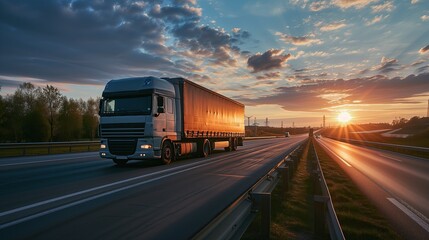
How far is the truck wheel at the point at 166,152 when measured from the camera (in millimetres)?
14955

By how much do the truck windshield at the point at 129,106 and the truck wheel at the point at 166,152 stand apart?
2.19 m

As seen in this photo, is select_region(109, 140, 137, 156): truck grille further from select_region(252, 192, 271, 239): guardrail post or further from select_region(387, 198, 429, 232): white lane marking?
select_region(252, 192, 271, 239): guardrail post

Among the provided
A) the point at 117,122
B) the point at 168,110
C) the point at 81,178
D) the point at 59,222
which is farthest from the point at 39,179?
the point at 168,110

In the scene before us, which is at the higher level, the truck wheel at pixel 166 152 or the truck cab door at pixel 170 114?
the truck cab door at pixel 170 114

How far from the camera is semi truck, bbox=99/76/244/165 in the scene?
13.5 metres

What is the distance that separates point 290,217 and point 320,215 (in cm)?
167

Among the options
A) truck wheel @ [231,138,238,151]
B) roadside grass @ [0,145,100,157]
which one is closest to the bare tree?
roadside grass @ [0,145,100,157]

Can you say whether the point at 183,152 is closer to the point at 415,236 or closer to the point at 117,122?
the point at 117,122

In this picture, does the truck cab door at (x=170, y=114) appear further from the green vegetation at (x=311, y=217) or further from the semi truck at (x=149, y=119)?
the green vegetation at (x=311, y=217)

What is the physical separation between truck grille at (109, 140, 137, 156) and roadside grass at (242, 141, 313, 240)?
6601mm

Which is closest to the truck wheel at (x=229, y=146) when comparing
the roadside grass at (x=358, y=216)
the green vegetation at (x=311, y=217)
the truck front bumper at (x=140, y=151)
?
the truck front bumper at (x=140, y=151)

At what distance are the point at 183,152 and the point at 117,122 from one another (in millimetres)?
4929

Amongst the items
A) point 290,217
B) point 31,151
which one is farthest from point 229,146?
point 290,217

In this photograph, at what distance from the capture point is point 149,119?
1355cm
